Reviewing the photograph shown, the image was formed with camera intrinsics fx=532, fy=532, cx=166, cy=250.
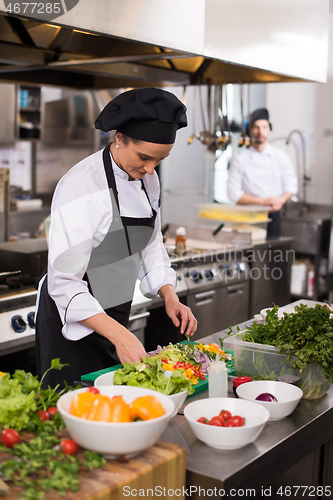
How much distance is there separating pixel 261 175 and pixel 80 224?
3.61m

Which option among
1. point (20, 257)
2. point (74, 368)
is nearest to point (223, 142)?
point (20, 257)

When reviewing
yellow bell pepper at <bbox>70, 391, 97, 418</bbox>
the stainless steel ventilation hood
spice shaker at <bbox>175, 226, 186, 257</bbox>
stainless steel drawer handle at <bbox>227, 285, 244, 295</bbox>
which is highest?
the stainless steel ventilation hood

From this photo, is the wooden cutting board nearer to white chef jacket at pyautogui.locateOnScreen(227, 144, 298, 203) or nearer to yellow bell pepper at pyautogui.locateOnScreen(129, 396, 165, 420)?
yellow bell pepper at pyautogui.locateOnScreen(129, 396, 165, 420)

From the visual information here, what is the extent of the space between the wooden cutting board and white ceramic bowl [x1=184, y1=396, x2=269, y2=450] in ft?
0.40

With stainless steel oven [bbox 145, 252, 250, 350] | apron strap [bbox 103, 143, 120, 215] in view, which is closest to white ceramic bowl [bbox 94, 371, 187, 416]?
apron strap [bbox 103, 143, 120, 215]

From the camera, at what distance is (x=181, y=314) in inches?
78.1

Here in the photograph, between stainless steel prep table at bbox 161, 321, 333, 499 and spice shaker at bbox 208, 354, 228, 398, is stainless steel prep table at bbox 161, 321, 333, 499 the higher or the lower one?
the lower one

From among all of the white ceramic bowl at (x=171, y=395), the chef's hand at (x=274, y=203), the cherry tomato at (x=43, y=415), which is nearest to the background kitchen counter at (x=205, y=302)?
the chef's hand at (x=274, y=203)

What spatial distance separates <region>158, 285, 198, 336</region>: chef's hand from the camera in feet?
6.41

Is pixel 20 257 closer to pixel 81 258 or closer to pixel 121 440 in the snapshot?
pixel 81 258

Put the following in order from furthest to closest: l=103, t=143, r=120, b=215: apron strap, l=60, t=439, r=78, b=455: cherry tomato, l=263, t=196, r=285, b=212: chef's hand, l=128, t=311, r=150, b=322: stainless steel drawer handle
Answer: l=263, t=196, r=285, b=212: chef's hand, l=128, t=311, r=150, b=322: stainless steel drawer handle, l=103, t=143, r=120, b=215: apron strap, l=60, t=439, r=78, b=455: cherry tomato

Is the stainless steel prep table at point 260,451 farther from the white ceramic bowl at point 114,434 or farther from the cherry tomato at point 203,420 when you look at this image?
the white ceramic bowl at point 114,434

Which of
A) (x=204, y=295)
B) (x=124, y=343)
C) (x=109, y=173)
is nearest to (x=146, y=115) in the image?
(x=109, y=173)

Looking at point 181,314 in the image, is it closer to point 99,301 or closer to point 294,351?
point 99,301
